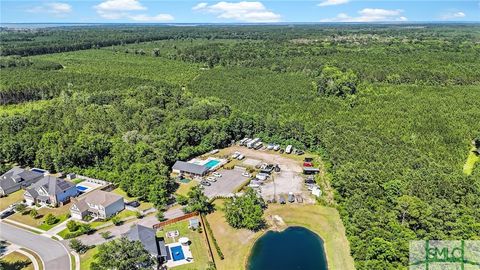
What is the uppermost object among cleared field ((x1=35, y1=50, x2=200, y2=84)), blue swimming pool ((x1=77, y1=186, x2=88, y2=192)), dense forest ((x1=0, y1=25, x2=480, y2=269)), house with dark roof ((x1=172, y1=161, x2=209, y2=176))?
cleared field ((x1=35, y1=50, x2=200, y2=84))

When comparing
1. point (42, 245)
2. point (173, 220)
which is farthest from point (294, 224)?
point (42, 245)

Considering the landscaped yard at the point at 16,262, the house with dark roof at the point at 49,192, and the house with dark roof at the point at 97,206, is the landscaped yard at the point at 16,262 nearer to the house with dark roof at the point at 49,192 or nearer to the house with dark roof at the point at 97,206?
the house with dark roof at the point at 97,206

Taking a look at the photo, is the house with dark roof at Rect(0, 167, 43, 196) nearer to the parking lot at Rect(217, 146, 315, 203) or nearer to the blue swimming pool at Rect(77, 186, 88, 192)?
the blue swimming pool at Rect(77, 186, 88, 192)

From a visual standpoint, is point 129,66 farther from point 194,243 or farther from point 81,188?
point 194,243

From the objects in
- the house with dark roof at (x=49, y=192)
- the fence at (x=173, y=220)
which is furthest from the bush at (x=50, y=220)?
the fence at (x=173, y=220)

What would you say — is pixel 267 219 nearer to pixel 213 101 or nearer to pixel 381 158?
pixel 381 158

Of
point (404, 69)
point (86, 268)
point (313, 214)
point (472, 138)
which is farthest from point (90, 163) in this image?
point (404, 69)

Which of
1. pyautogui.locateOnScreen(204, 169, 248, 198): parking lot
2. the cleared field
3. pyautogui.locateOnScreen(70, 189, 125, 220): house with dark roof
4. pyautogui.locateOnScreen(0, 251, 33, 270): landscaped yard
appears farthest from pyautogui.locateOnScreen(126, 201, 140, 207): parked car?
the cleared field
